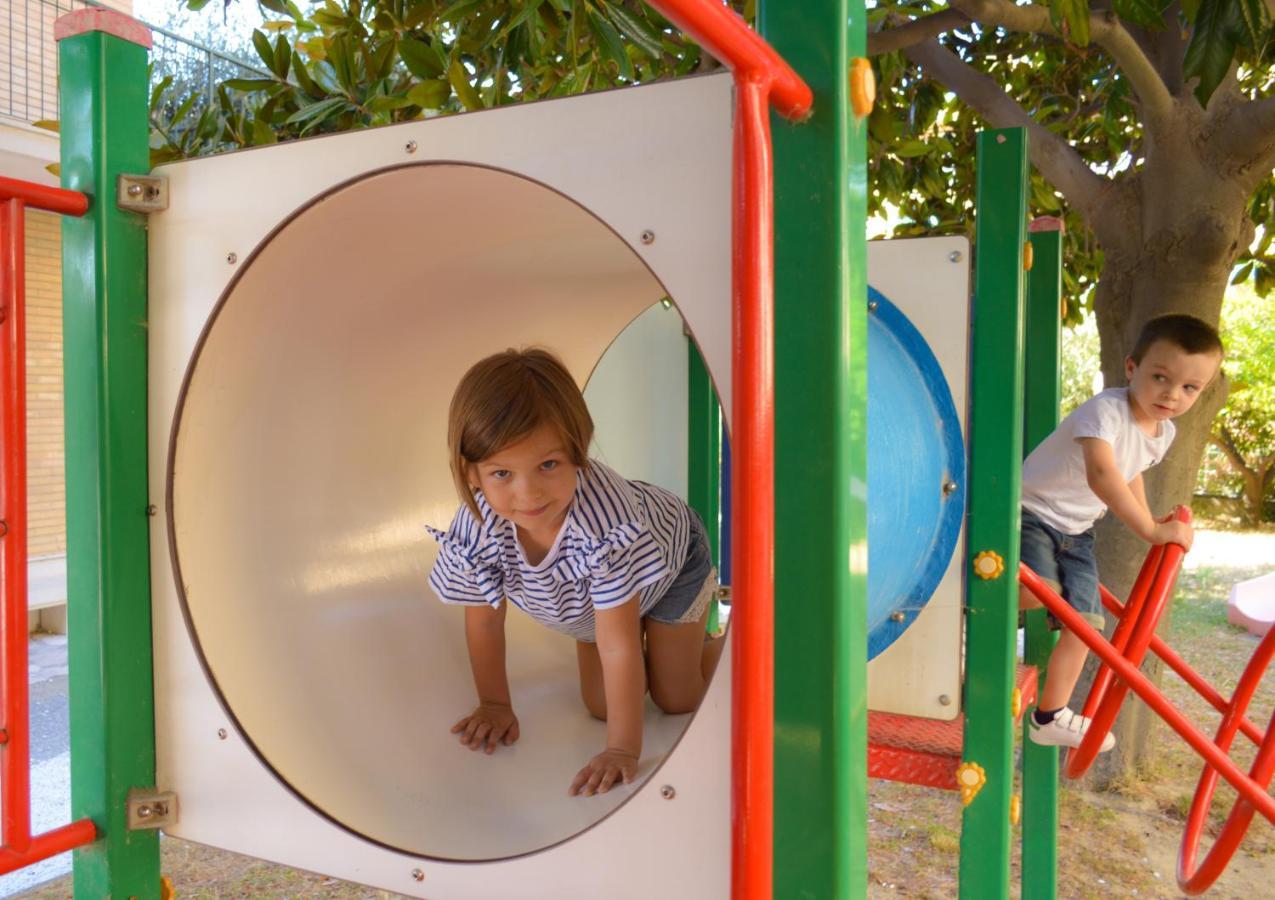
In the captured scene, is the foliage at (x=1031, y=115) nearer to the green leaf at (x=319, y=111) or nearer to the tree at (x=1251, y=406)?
the green leaf at (x=319, y=111)

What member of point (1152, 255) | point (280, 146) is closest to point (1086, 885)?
point (1152, 255)

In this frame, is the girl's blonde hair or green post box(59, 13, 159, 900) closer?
green post box(59, 13, 159, 900)

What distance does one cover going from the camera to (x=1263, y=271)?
4496mm

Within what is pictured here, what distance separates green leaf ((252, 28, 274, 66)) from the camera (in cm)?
255

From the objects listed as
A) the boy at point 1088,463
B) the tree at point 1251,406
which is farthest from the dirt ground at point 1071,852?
the tree at point 1251,406

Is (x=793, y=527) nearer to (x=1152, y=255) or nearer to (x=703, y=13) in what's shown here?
(x=703, y=13)

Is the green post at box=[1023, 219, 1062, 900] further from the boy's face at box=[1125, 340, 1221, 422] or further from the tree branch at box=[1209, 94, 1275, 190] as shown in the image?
the tree branch at box=[1209, 94, 1275, 190]

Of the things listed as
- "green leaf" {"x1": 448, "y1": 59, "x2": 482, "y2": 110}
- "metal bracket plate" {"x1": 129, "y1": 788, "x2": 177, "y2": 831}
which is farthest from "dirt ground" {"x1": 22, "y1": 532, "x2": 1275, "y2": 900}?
"green leaf" {"x1": 448, "y1": 59, "x2": 482, "y2": 110}

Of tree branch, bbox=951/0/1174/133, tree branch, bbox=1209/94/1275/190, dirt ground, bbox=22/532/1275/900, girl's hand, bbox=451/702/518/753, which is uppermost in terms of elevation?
tree branch, bbox=951/0/1174/133

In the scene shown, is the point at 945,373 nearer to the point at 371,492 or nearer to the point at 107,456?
the point at 371,492

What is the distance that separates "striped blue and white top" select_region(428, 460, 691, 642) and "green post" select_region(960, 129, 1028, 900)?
614mm

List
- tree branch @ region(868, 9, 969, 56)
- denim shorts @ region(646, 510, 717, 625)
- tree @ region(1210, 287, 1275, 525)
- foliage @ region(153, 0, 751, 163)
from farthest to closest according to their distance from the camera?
tree @ region(1210, 287, 1275, 525) → tree branch @ region(868, 9, 969, 56) → foliage @ region(153, 0, 751, 163) → denim shorts @ region(646, 510, 717, 625)

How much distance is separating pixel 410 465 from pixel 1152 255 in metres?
2.78

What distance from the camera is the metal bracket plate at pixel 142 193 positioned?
1.38 metres
